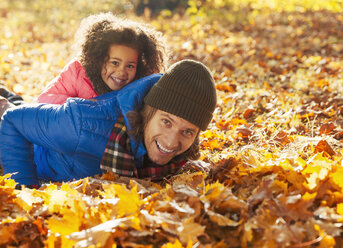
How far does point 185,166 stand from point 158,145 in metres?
0.40

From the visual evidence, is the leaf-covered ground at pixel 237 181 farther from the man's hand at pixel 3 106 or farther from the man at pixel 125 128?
the man's hand at pixel 3 106

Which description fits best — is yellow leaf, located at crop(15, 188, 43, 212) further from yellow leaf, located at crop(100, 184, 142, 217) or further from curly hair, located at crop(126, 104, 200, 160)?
curly hair, located at crop(126, 104, 200, 160)

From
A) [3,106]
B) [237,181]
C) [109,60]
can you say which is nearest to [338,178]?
[237,181]

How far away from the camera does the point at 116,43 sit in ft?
11.2

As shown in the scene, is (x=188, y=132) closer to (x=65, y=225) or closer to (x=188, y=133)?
(x=188, y=133)

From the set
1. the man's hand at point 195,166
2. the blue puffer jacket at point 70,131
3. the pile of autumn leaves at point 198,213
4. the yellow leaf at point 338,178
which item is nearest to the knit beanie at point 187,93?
the blue puffer jacket at point 70,131

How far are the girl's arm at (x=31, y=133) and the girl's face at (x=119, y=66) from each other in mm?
983

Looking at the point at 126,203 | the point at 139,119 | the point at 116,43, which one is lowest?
the point at 126,203

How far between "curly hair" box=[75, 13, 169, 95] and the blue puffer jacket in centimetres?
95

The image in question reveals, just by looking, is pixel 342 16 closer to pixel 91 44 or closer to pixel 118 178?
pixel 91 44

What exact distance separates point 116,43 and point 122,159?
147cm

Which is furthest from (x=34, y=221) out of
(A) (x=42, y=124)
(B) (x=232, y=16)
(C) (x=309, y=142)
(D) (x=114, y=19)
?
(B) (x=232, y=16)

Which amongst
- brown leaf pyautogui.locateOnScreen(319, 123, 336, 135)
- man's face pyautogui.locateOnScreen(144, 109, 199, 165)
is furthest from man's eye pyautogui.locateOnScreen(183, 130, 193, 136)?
brown leaf pyautogui.locateOnScreen(319, 123, 336, 135)

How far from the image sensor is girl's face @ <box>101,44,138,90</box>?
3.39 metres
